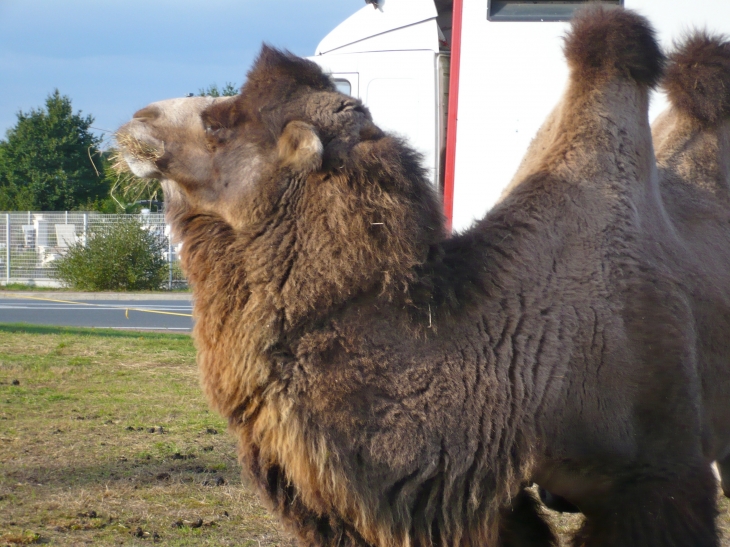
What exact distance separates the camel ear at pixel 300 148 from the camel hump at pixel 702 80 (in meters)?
2.34

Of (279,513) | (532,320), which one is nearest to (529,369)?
(532,320)

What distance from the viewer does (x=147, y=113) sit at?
10.8 ft

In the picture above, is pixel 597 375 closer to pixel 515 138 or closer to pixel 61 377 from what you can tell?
pixel 515 138

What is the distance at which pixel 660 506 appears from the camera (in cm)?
301

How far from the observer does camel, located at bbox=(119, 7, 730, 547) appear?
290 cm

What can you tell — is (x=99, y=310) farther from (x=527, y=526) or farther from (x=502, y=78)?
(x=527, y=526)

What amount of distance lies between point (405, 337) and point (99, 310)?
685 inches

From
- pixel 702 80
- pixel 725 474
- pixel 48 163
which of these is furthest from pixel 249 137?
pixel 48 163

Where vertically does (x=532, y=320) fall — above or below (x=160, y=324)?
above

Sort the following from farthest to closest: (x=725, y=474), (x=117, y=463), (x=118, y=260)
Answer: (x=118, y=260)
(x=117, y=463)
(x=725, y=474)

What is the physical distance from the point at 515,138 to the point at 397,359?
153 inches

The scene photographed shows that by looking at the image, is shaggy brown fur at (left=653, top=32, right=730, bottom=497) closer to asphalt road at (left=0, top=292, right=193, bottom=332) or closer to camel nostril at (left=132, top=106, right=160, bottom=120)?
camel nostril at (left=132, top=106, right=160, bottom=120)

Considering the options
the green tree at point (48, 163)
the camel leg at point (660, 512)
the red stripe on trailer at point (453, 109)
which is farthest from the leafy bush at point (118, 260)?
the camel leg at point (660, 512)

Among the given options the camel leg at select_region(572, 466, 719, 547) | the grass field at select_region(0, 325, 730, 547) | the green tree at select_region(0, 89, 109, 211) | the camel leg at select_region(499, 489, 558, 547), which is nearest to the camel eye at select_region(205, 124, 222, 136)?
the camel leg at select_region(499, 489, 558, 547)
